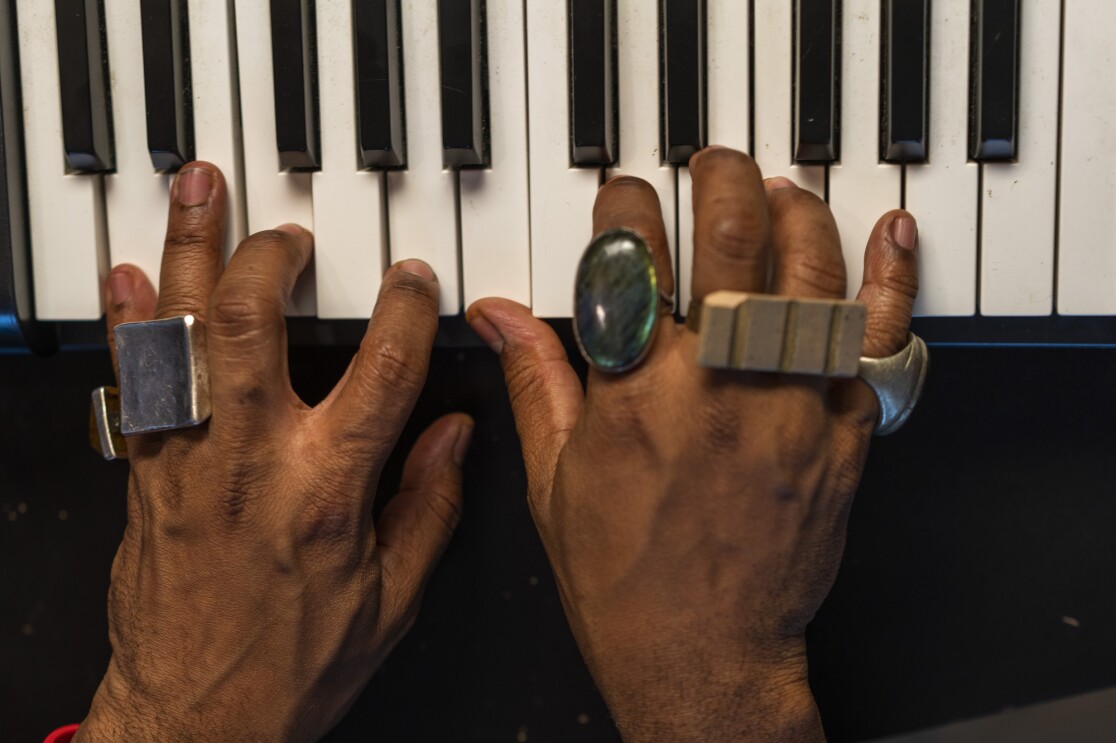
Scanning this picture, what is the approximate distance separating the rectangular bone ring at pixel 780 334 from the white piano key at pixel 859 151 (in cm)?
14

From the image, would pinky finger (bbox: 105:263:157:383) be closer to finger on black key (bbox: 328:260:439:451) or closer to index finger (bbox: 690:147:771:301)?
finger on black key (bbox: 328:260:439:451)

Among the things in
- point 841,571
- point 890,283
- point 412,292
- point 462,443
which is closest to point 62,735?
point 462,443

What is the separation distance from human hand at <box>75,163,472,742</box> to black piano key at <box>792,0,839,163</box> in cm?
36

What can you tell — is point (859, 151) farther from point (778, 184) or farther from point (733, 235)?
point (733, 235)

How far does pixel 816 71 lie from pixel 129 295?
2.16 feet

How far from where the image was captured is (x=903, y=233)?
768 millimetres

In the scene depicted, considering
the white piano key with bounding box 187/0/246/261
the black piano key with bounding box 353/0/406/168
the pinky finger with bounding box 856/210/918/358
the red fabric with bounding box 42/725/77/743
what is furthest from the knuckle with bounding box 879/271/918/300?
the red fabric with bounding box 42/725/77/743

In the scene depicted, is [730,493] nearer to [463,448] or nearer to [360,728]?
[463,448]

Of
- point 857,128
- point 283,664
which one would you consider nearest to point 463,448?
point 283,664

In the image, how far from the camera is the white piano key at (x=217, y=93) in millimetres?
786

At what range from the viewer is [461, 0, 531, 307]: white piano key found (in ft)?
2.55

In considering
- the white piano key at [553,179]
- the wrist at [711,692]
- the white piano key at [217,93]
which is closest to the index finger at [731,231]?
the white piano key at [553,179]

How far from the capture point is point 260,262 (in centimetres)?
76

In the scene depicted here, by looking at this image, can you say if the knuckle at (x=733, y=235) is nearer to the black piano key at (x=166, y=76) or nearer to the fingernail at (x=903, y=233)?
the fingernail at (x=903, y=233)
